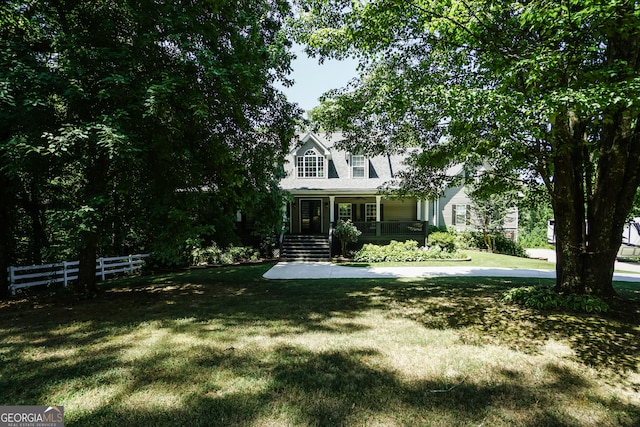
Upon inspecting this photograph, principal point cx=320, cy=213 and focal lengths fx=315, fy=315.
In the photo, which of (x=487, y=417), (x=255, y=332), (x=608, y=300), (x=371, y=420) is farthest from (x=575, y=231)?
(x=255, y=332)

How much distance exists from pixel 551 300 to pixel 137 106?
342 inches

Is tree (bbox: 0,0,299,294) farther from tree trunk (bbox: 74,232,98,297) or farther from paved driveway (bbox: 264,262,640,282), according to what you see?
paved driveway (bbox: 264,262,640,282)

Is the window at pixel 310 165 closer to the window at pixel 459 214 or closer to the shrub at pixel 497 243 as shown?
the shrub at pixel 497 243

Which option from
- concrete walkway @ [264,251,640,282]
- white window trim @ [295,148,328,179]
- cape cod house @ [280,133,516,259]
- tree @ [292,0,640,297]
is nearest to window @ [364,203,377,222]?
cape cod house @ [280,133,516,259]

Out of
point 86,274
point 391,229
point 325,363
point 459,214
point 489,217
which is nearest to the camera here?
point 325,363

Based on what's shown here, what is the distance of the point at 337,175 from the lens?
19.7 m

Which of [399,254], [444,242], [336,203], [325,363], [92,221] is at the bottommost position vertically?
[325,363]

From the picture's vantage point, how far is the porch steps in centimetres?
1619

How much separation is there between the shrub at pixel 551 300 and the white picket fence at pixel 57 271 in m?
12.5

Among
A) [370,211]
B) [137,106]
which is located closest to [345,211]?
[370,211]

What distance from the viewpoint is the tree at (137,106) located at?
18.1 ft

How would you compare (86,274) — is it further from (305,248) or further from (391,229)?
(391,229)

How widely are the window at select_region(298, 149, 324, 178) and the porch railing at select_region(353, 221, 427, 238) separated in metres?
4.19

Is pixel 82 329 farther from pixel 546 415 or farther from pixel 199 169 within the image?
pixel 546 415
